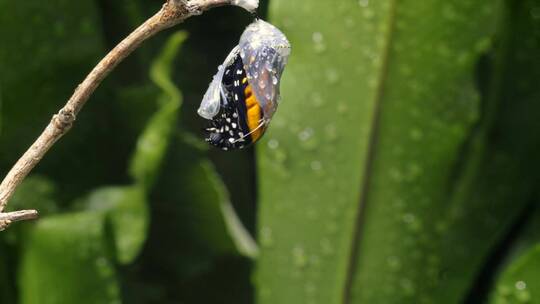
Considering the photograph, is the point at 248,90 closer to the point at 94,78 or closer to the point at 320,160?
the point at 94,78

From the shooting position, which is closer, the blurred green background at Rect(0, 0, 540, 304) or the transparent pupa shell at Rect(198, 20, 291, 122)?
the transparent pupa shell at Rect(198, 20, 291, 122)

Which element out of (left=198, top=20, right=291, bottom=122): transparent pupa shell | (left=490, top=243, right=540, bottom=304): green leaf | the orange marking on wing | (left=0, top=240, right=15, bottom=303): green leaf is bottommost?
(left=0, top=240, right=15, bottom=303): green leaf

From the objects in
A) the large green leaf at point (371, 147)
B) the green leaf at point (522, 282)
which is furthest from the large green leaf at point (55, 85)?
the green leaf at point (522, 282)

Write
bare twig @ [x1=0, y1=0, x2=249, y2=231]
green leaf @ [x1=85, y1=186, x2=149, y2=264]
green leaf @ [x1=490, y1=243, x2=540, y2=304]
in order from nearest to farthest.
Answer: bare twig @ [x1=0, y1=0, x2=249, y2=231] < green leaf @ [x1=490, y1=243, x2=540, y2=304] < green leaf @ [x1=85, y1=186, x2=149, y2=264]

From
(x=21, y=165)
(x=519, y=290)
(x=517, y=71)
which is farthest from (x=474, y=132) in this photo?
(x=21, y=165)

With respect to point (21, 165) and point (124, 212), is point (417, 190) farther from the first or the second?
point (21, 165)

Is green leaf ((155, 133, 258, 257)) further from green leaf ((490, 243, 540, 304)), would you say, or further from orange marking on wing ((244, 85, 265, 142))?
orange marking on wing ((244, 85, 265, 142))

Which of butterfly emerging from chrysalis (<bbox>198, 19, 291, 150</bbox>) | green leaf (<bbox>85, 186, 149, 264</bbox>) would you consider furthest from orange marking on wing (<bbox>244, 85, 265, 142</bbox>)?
green leaf (<bbox>85, 186, 149, 264</bbox>)
